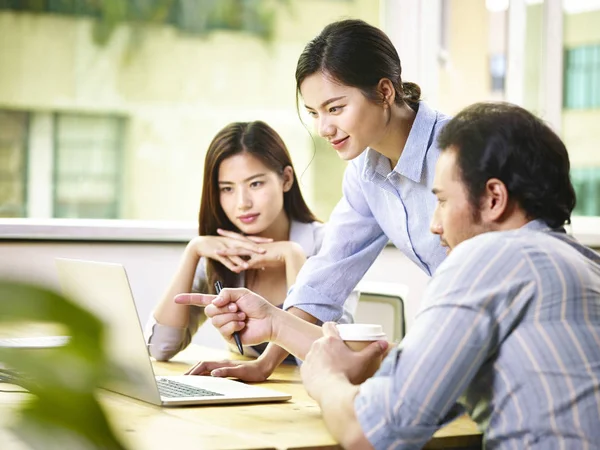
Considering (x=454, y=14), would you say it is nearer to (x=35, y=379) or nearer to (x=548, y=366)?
(x=548, y=366)

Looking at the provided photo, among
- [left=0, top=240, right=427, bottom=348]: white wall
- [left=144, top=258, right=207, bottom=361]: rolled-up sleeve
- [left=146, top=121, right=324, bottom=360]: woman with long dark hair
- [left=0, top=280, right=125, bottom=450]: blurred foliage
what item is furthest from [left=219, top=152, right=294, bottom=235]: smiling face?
[left=0, top=280, right=125, bottom=450]: blurred foliage

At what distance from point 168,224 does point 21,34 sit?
90cm

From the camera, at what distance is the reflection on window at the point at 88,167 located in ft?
10.8

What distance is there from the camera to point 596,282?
1046mm

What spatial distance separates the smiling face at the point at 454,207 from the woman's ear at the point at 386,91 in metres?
0.66

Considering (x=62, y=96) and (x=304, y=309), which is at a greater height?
(x=62, y=96)

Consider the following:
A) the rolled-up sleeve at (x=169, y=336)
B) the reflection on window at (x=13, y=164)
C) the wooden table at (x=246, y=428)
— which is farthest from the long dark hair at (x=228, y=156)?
the reflection on window at (x=13, y=164)

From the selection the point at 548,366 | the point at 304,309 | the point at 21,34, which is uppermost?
the point at 21,34

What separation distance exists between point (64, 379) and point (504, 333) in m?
0.87

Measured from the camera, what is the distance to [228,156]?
238cm

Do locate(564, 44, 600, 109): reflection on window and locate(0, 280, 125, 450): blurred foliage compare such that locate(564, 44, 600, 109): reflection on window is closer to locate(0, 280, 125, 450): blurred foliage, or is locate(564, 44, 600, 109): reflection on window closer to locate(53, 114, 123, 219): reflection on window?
locate(53, 114, 123, 219): reflection on window

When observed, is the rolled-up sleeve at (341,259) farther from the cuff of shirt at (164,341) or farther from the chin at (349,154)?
the cuff of shirt at (164,341)

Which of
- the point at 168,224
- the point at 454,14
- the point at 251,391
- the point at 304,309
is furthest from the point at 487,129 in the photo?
the point at 454,14

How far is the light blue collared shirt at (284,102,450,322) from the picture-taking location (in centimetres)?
179
